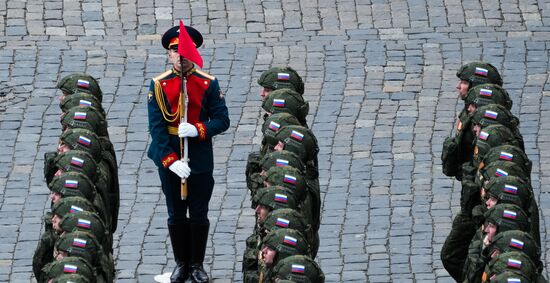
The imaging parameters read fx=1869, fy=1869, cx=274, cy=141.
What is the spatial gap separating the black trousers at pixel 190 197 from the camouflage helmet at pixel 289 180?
3.94 ft

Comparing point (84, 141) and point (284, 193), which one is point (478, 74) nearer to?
point (284, 193)

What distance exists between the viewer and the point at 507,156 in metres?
14.2

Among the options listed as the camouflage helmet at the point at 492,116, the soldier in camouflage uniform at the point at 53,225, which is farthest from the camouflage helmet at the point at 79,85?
the camouflage helmet at the point at 492,116

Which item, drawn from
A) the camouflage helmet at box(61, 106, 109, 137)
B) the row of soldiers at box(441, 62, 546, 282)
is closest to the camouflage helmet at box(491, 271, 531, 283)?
the row of soldiers at box(441, 62, 546, 282)

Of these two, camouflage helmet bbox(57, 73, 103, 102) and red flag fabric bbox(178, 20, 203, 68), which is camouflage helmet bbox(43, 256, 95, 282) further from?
camouflage helmet bbox(57, 73, 103, 102)

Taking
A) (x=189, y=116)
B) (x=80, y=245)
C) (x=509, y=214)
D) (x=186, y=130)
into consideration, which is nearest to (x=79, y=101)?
(x=189, y=116)

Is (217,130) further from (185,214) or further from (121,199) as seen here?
(121,199)

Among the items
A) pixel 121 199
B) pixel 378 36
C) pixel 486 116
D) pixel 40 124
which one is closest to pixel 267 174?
pixel 486 116

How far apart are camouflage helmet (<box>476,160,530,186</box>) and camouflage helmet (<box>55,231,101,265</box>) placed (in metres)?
3.04

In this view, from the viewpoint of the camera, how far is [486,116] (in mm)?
14844

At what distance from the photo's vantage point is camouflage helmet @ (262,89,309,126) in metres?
15.1

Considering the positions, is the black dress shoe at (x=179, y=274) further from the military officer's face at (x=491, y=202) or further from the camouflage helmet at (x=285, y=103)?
the military officer's face at (x=491, y=202)

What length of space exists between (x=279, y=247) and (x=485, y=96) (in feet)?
10.6

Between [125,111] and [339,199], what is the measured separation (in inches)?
112
